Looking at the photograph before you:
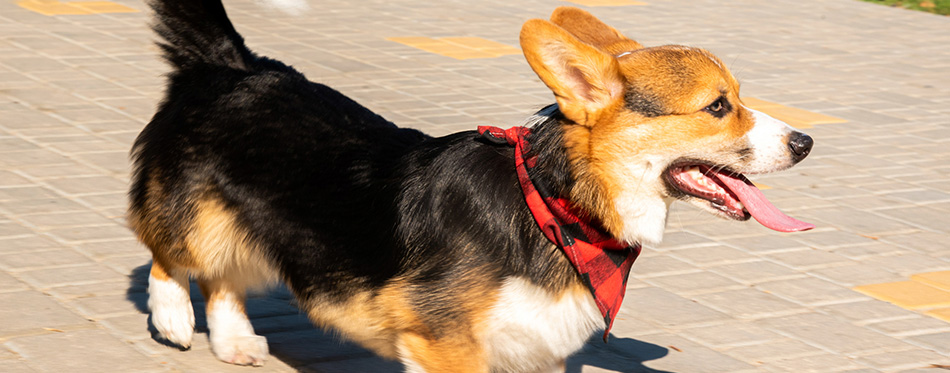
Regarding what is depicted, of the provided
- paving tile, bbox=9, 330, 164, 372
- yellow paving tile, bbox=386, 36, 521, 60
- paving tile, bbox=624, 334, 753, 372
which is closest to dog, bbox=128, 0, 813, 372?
paving tile, bbox=9, 330, 164, 372

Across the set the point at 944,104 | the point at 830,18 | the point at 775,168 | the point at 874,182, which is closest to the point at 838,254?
the point at 874,182

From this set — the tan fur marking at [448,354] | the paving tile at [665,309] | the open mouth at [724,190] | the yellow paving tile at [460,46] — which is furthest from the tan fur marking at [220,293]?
the yellow paving tile at [460,46]

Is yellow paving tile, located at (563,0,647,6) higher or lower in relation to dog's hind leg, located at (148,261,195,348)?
higher

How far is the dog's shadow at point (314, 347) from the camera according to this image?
4359mm

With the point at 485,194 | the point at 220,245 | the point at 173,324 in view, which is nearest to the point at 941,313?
the point at 485,194

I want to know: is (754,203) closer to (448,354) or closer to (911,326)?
(448,354)

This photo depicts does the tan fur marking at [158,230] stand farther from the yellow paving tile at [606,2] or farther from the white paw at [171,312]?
the yellow paving tile at [606,2]

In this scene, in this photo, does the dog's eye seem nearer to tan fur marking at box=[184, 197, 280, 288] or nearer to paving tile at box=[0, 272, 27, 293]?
tan fur marking at box=[184, 197, 280, 288]

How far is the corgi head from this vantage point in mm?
3412

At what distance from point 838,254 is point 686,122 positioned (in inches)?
115

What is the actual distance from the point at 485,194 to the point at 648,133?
56 cm

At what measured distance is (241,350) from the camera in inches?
168

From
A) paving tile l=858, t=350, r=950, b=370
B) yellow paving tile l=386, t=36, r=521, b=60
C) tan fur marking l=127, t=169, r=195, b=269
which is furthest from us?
yellow paving tile l=386, t=36, r=521, b=60

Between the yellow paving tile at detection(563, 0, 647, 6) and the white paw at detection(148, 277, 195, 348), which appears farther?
the yellow paving tile at detection(563, 0, 647, 6)
